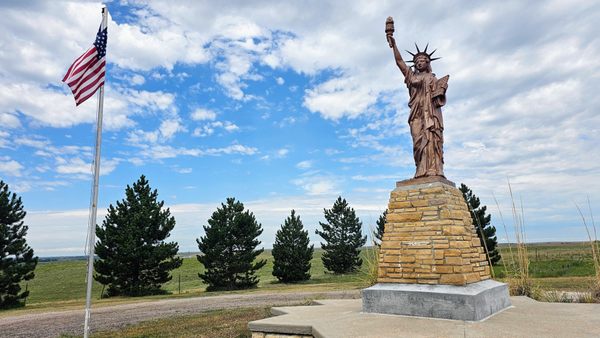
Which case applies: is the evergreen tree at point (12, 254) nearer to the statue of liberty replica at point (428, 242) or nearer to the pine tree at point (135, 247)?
the pine tree at point (135, 247)

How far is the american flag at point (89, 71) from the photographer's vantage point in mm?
6328

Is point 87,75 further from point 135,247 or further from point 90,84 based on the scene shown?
point 135,247

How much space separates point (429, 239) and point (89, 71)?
624 cm

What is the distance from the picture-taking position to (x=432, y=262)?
6316 millimetres

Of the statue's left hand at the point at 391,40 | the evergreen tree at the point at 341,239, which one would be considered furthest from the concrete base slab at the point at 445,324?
→ the evergreen tree at the point at 341,239

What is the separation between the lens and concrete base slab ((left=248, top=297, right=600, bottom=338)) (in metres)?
4.92

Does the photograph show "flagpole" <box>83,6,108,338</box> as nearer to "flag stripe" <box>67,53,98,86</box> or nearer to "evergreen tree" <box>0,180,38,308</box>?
"flag stripe" <box>67,53,98,86</box>

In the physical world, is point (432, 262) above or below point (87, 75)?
below

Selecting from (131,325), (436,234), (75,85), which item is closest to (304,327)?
(436,234)

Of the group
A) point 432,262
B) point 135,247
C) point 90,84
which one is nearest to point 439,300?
point 432,262

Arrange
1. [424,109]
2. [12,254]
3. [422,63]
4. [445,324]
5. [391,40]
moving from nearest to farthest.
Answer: [445,324] → [424,109] → [422,63] → [391,40] → [12,254]

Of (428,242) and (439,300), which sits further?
(428,242)

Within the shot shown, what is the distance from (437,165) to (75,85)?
6.28 meters

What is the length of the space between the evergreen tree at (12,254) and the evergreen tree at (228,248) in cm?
873
